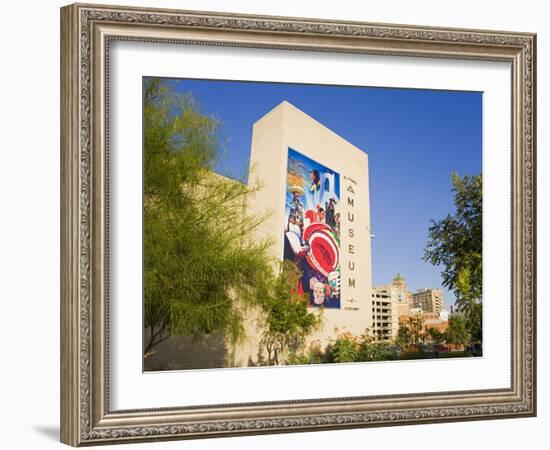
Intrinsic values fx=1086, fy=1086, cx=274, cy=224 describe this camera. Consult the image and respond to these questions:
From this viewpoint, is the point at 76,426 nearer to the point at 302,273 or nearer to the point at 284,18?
the point at 302,273

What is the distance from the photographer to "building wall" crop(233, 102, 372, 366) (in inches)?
312

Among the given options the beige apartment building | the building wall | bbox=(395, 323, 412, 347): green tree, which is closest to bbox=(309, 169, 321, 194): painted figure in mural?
the building wall

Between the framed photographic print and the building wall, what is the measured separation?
2 centimetres

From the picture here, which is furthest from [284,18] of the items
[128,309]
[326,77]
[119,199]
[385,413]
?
[385,413]

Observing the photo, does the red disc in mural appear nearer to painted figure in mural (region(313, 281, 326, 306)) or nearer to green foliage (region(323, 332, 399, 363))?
painted figure in mural (region(313, 281, 326, 306))

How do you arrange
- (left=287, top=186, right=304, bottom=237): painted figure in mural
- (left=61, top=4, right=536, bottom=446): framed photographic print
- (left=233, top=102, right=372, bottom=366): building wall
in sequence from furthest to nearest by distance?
(left=287, top=186, right=304, bottom=237): painted figure in mural < (left=233, top=102, right=372, bottom=366): building wall < (left=61, top=4, right=536, bottom=446): framed photographic print

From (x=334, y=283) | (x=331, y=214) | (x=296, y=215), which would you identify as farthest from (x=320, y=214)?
(x=334, y=283)

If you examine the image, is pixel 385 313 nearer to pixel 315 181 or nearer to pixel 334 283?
pixel 334 283

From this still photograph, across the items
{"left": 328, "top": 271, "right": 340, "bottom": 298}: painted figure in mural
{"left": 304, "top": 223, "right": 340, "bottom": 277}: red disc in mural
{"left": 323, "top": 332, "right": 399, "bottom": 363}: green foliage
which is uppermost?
{"left": 304, "top": 223, "right": 340, "bottom": 277}: red disc in mural

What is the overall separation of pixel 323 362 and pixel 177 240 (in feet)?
4.49

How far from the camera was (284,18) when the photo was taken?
723 cm

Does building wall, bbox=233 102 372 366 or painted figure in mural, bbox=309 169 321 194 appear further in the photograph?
painted figure in mural, bbox=309 169 321 194

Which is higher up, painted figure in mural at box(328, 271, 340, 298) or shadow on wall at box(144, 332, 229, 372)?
painted figure in mural at box(328, 271, 340, 298)

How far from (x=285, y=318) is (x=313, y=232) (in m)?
0.68
